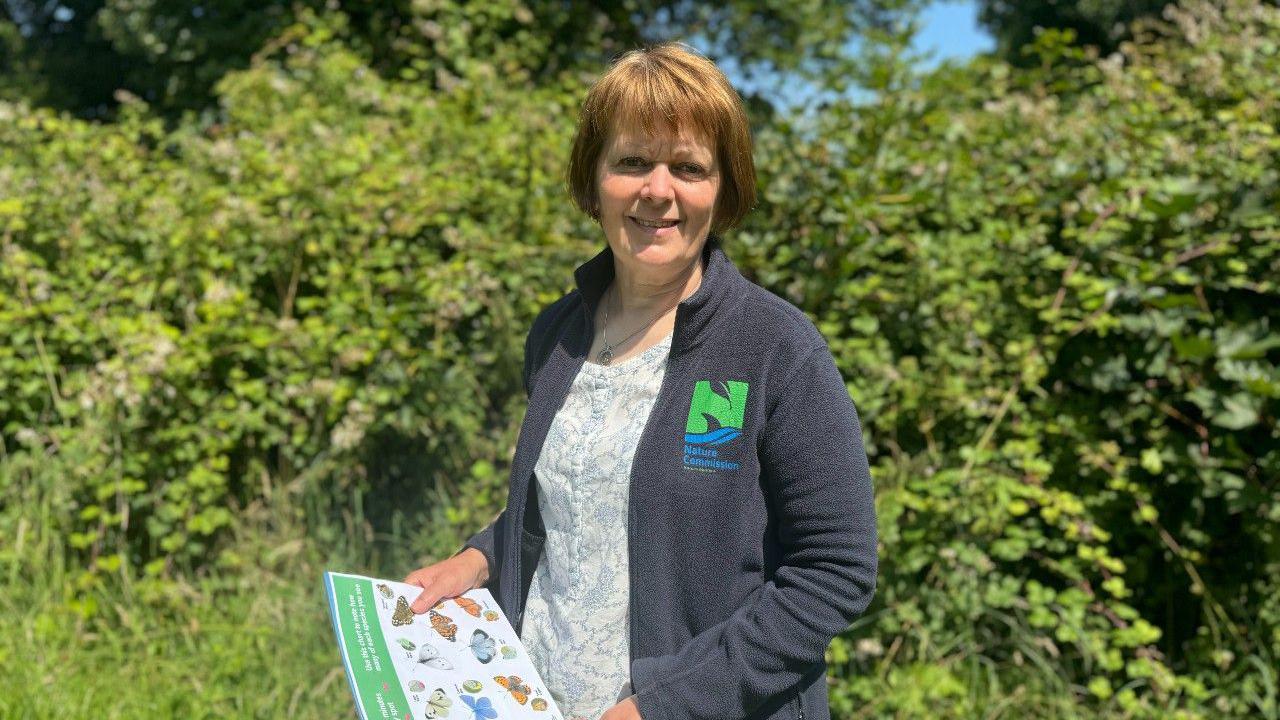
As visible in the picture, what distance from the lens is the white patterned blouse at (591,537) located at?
5.42 feet

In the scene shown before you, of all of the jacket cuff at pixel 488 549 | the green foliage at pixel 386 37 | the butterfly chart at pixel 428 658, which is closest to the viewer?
the butterfly chart at pixel 428 658

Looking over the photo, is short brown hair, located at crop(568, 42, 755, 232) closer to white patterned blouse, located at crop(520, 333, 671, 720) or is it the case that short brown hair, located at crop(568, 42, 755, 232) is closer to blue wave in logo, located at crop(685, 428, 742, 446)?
white patterned blouse, located at crop(520, 333, 671, 720)

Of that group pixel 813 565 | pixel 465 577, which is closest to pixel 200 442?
pixel 465 577

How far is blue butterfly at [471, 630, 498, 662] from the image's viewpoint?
163 centimetres

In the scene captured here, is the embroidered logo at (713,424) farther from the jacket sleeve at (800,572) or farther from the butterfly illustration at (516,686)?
the butterfly illustration at (516,686)

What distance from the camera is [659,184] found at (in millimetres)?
1595

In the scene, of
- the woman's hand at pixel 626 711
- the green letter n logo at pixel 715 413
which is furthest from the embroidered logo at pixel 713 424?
the woman's hand at pixel 626 711

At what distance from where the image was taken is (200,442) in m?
3.62

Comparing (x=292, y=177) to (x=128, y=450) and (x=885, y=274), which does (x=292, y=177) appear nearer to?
(x=128, y=450)

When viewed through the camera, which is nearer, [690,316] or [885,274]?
[690,316]

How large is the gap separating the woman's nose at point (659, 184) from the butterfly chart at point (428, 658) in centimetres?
72

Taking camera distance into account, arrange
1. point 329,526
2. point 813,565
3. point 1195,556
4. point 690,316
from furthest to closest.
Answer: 1. point 329,526
2. point 1195,556
3. point 690,316
4. point 813,565

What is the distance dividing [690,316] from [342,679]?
2.19m

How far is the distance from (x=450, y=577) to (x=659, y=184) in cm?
76
